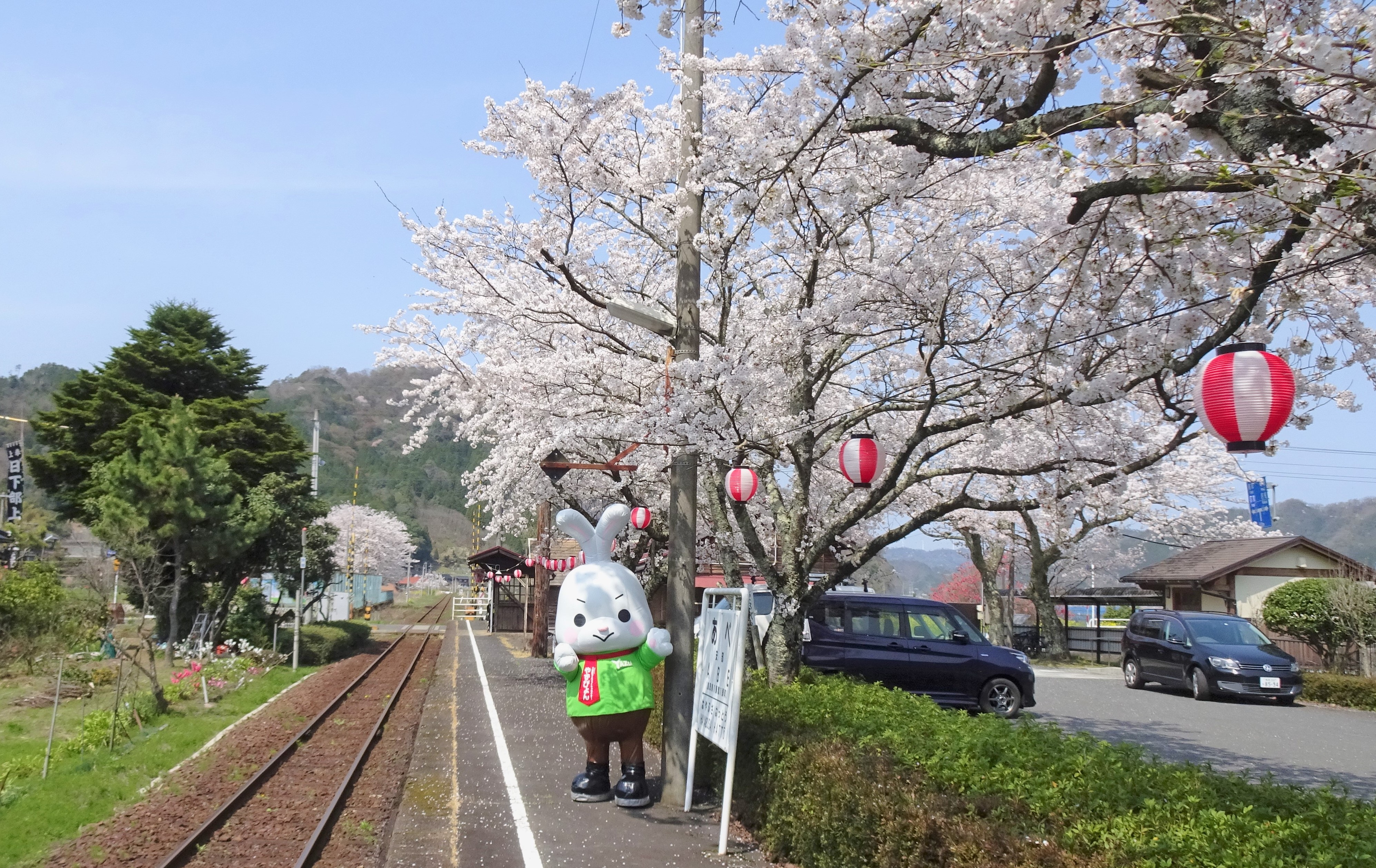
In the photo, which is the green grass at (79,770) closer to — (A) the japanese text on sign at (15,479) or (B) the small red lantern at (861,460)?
(B) the small red lantern at (861,460)

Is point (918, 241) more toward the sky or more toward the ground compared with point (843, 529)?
more toward the sky

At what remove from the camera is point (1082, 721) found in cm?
1405

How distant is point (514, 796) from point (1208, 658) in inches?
532

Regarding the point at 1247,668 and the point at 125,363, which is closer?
the point at 1247,668

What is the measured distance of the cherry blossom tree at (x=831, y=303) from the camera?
6.51 m

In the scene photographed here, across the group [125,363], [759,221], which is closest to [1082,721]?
[759,221]

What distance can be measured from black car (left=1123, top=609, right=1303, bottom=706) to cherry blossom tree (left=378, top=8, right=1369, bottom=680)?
493 cm

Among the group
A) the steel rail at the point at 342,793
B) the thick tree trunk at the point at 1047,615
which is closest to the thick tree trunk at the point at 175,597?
the steel rail at the point at 342,793

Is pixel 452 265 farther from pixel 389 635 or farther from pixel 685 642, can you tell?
pixel 389 635

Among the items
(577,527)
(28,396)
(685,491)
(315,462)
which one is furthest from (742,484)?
(28,396)

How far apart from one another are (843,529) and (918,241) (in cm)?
309

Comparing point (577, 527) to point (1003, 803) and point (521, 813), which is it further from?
point (1003, 803)

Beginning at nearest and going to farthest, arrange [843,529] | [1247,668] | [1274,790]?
[1274,790] → [843,529] → [1247,668]

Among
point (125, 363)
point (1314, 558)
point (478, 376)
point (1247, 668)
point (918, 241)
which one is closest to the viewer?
point (918, 241)
